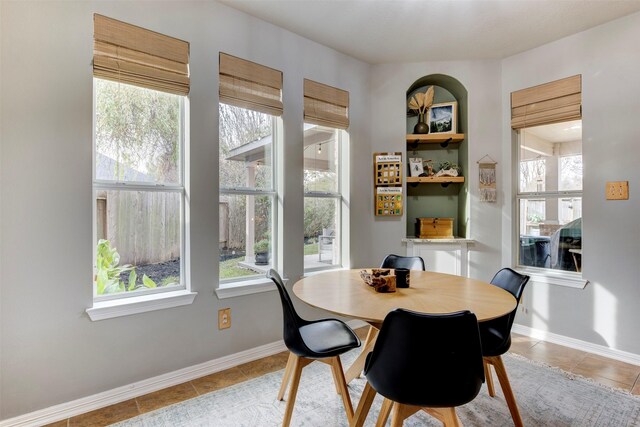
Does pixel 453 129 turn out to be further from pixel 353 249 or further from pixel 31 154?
pixel 31 154

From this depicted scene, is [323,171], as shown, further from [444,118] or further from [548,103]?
[548,103]

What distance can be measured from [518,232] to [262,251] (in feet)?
8.70

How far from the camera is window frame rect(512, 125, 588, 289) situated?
299 centimetres

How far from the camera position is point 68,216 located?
1.92 m

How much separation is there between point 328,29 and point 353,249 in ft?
6.77

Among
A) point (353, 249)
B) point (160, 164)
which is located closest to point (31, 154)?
point (160, 164)

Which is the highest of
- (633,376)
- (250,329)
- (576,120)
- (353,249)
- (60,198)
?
(576,120)

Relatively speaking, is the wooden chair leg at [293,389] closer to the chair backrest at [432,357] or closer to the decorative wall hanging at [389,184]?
the chair backrest at [432,357]

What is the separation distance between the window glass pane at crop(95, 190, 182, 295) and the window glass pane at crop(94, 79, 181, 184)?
0.47ft

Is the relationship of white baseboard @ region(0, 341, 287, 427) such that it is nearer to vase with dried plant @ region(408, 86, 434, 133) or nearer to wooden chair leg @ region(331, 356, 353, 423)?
wooden chair leg @ region(331, 356, 353, 423)

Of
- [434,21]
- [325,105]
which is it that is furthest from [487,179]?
[325,105]

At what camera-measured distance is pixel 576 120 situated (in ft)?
9.86

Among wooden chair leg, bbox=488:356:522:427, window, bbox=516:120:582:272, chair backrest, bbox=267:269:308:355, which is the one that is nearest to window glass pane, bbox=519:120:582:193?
window, bbox=516:120:582:272

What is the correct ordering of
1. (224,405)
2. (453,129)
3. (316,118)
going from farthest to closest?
(453,129), (316,118), (224,405)
